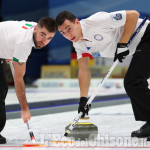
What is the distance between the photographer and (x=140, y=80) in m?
2.62

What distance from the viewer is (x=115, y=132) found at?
294 centimetres

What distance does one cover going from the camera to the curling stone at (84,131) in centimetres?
255

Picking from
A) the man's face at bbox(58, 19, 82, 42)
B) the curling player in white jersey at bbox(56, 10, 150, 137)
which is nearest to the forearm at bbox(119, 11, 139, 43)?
the curling player in white jersey at bbox(56, 10, 150, 137)

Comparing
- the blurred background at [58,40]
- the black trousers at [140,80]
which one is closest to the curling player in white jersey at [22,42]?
the black trousers at [140,80]

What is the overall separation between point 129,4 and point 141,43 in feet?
20.2

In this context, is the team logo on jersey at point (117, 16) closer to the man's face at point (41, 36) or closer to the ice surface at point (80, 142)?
the man's face at point (41, 36)

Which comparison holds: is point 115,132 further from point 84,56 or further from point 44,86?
point 44,86

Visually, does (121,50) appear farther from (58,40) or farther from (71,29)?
(58,40)

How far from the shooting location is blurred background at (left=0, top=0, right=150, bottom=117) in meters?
9.07

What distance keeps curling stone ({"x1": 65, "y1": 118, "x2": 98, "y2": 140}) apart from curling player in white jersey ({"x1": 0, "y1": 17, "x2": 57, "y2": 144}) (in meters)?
0.39

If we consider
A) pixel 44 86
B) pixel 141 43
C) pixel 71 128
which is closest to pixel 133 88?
pixel 141 43

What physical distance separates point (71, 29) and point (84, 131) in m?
0.73

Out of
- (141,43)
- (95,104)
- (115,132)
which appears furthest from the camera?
(95,104)

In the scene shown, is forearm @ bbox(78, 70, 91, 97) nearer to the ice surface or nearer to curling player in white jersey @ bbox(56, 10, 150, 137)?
curling player in white jersey @ bbox(56, 10, 150, 137)
